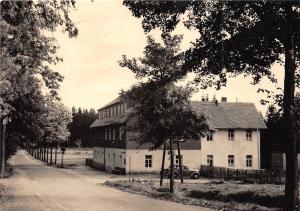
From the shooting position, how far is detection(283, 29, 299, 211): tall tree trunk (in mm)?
15672

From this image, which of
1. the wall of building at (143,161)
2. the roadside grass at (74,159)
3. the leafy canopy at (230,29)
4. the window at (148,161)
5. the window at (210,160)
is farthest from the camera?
the roadside grass at (74,159)

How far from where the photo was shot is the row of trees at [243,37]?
15.0 metres

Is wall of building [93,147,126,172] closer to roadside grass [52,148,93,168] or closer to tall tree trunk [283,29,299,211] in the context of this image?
roadside grass [52,148,93,168]

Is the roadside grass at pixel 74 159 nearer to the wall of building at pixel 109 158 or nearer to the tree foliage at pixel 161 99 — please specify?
the wall of building at pixel 109 158

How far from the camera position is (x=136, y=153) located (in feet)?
158

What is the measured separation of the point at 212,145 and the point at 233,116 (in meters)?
4.80

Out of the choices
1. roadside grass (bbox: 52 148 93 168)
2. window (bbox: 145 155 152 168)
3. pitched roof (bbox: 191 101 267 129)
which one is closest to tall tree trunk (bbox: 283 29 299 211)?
window (bbox: 145 155 152 168)

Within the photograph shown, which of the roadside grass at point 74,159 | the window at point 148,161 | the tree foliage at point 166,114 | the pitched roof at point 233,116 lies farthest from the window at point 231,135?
the tree foliage at point 166,114

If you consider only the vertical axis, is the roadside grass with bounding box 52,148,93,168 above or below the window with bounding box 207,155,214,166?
below

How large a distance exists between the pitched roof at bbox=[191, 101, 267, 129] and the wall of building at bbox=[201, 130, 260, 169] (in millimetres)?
813

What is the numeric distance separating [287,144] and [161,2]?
6.60 metres

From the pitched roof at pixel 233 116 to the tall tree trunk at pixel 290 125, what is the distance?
35541mm

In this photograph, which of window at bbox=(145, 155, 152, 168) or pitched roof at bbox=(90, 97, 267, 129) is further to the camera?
pitched roof at bbox=(90, 97, 267, 129)

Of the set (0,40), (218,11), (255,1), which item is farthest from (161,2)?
(0,40)
